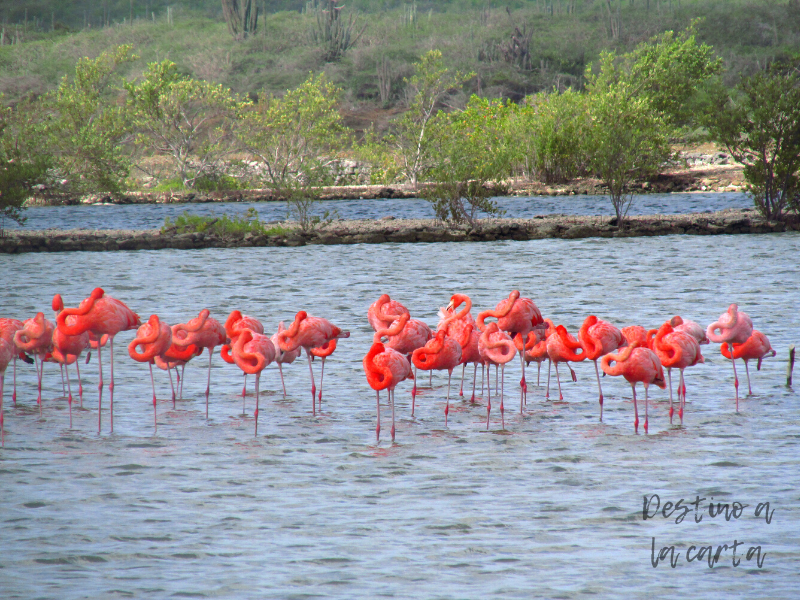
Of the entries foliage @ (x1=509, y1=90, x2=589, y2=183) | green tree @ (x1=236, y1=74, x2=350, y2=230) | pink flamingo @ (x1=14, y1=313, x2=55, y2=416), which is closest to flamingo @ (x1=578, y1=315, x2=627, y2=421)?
pink flamingo @ (x1=14, y1=313, x2=55, y2=416)

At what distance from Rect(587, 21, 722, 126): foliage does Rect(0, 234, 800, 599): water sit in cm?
4218

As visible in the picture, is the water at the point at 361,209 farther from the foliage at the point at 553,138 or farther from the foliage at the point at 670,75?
the foliage at the point at 670,75

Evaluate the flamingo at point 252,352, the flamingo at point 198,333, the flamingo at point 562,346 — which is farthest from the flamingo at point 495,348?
the flamingo at point 198,333

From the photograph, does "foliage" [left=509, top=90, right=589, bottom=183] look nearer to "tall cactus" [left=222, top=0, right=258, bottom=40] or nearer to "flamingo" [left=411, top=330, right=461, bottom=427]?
"flamingo" [left=411, top=330, right=461, bottom=427]

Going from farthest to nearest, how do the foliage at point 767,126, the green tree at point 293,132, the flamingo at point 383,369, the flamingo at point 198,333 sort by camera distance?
the green tree at point 293,132, the foliage at point 767,126, the flamingo at point 198,333, the flamingo at point 383,369

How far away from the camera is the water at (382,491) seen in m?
4.91

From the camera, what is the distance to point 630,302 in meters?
14.3

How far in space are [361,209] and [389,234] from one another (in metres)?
9.94

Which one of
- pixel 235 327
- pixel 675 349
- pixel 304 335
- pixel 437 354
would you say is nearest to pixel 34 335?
pixel 235 327

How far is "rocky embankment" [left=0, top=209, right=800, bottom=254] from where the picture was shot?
944 inches

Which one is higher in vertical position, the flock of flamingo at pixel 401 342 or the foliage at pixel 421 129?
the foliage at pixel 421 129

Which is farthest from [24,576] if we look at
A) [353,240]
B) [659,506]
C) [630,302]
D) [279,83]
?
[279,83]

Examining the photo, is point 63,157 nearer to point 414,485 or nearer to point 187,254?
point 187,254

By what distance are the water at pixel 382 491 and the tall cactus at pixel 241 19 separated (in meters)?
78.4
